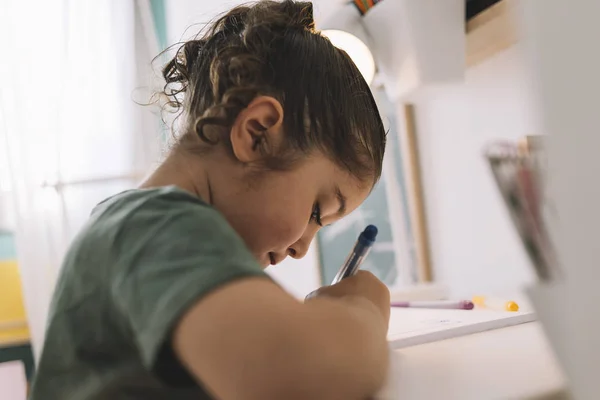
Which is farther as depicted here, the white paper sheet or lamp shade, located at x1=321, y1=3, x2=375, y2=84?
lamp shade, located at x1=321, y1=3, x2=375, y2=84

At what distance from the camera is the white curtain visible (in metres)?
1.29

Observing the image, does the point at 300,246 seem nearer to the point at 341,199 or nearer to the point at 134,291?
the point at 341,199

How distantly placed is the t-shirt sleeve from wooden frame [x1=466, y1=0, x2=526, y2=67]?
1.54ft

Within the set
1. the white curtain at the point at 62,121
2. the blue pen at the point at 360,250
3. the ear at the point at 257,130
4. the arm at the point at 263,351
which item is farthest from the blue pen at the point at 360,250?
the white curtain at the point at 62,121

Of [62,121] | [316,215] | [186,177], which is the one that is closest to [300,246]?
[316,215]

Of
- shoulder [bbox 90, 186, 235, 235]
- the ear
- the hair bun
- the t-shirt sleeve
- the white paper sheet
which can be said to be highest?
the hair bun

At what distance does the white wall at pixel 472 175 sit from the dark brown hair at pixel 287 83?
220 millimetres

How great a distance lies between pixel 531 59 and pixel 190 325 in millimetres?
205

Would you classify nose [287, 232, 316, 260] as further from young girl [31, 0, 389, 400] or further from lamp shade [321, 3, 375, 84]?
lamp shade [321, 3, 375, 84]

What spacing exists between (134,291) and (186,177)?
0.19 meters

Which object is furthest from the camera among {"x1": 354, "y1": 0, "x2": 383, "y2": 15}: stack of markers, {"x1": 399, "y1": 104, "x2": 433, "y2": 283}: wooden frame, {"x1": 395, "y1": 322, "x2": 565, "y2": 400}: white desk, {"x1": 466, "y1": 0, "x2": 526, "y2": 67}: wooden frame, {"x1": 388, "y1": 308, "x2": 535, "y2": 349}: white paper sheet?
{"x1": 399, "y1": 104, "x2": 433, "y2": 283}: wooden frame

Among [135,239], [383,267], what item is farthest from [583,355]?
[383,267]

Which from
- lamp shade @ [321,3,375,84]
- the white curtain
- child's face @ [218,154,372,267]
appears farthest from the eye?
the white curtain

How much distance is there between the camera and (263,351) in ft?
1.00
